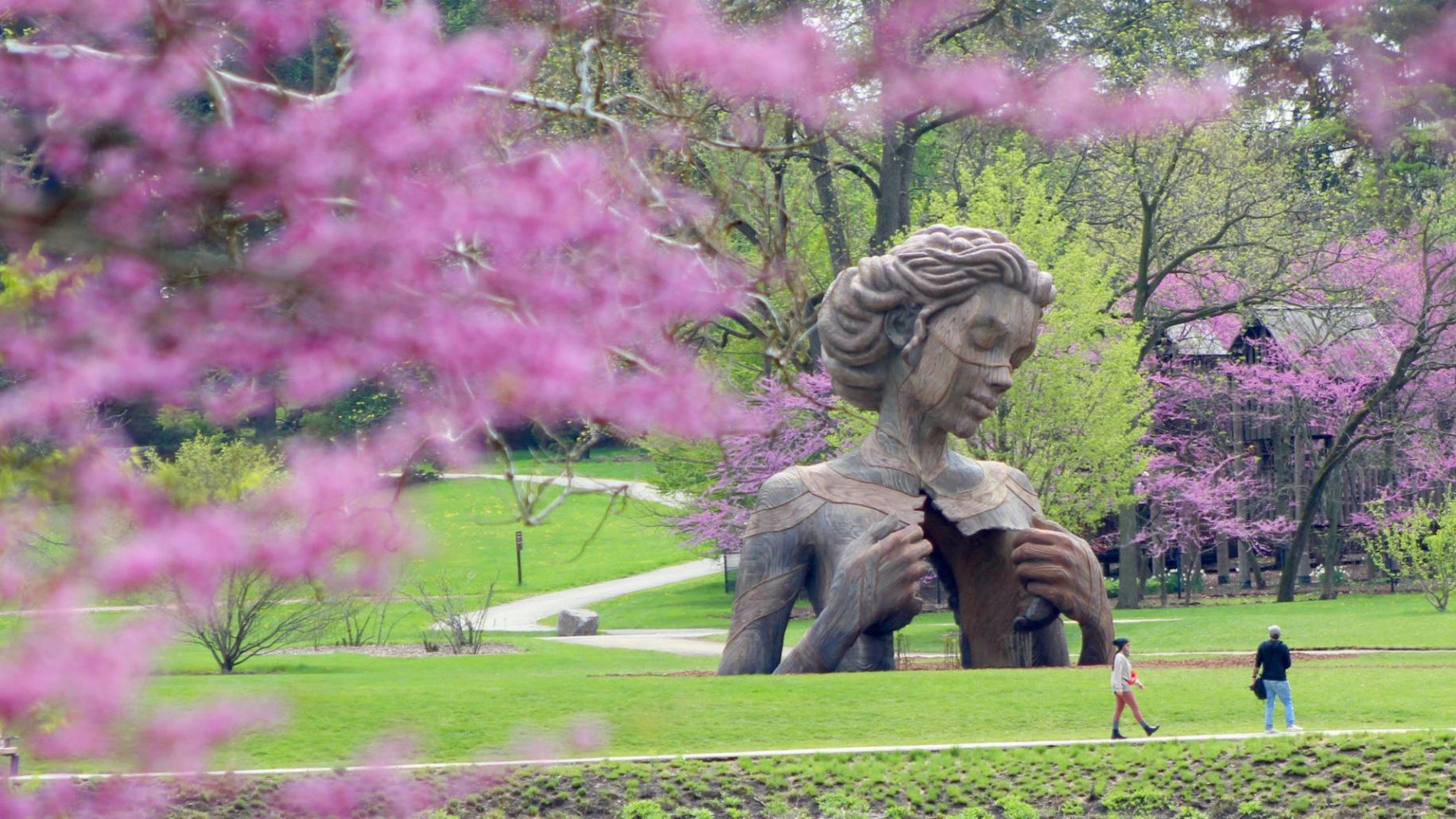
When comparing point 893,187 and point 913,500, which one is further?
point 893,187

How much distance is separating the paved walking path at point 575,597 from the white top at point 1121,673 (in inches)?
539

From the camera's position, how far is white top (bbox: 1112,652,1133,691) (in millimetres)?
11359

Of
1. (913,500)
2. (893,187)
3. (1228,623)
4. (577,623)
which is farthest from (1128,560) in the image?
(913,500)

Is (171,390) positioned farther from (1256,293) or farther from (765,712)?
(1256,293)

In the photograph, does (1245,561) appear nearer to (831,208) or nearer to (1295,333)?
(1295,333)

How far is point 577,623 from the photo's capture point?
2723 cm

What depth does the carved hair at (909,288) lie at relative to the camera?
1042cm

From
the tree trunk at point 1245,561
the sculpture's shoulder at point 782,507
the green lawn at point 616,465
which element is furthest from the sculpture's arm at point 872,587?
the tree trunk at point 1245,561

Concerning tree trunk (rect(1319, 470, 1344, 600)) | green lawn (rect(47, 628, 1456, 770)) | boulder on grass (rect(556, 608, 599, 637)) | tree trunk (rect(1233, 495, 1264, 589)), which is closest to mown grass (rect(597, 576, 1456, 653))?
tree trunk (rect(1319, 470, 1344, 600))

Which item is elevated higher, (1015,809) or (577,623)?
(577,623)

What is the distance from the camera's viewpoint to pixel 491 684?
14.5 m

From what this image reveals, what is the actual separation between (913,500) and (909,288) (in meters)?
1.27

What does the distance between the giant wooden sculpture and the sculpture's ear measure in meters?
0.01

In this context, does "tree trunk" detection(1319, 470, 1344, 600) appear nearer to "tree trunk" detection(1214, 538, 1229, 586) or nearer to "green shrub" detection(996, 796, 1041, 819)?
"tree trunk" detection(1214, 538, 1229, 586)
